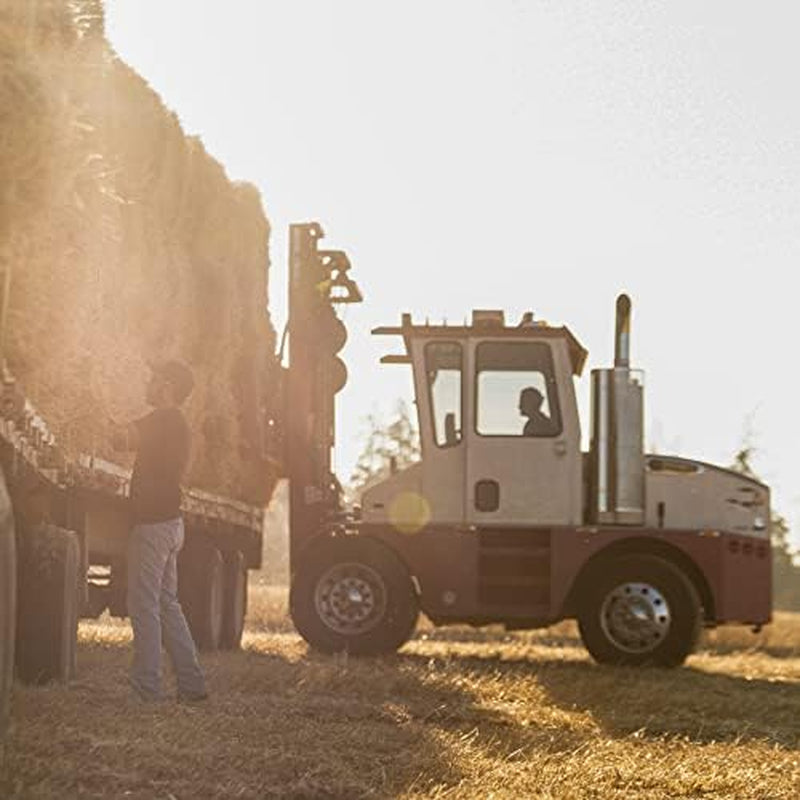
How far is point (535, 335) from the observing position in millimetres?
16578

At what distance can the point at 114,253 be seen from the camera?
12.4m

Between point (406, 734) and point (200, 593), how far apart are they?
6381 mm

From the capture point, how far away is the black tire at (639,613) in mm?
16109

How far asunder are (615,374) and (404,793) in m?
8.88

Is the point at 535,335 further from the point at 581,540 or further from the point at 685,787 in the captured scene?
the point at 685,787

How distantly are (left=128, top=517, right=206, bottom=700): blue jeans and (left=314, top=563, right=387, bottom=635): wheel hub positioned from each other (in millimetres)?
5206

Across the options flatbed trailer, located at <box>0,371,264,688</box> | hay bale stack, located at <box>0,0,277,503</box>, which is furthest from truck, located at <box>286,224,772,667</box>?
hay bale stack, located at <box>0,0,277,503</box>

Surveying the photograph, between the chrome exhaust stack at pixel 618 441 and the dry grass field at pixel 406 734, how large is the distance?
4.70 feet

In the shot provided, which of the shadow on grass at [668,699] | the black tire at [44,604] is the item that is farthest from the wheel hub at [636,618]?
the black tire at [44,604]

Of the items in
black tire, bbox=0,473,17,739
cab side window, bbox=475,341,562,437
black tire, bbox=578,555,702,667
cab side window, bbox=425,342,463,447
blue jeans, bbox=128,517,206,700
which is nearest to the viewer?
black tire, bbox=0,473,17,739

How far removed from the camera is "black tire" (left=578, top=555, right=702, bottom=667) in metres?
16.1

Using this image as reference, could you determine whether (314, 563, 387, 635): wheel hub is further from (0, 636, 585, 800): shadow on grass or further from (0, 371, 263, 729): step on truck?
(0, 636, 585, 800): shadow on grass

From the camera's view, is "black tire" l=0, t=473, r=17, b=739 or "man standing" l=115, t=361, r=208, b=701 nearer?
"black tire" l=0, t=473, r=17, b=739

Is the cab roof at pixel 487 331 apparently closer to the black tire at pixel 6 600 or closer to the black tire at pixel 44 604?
the black tire at pixel 44 604
